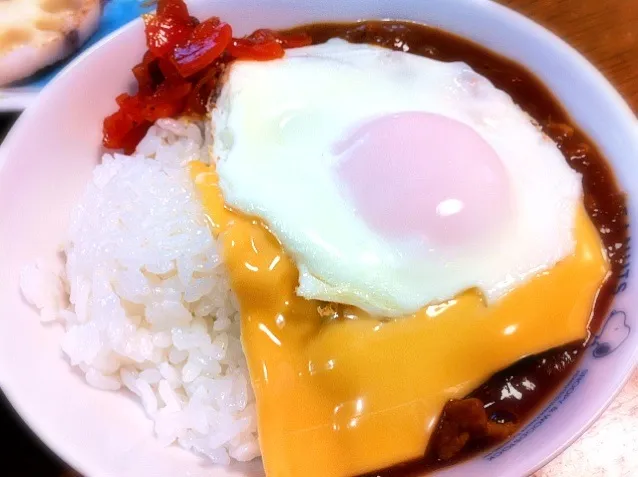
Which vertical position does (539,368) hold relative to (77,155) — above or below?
below

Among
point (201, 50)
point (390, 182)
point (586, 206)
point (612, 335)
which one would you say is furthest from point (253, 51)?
point (612, 335)

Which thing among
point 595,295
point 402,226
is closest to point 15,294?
point 402,226

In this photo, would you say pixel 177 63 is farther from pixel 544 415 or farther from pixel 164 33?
pixel 544 415

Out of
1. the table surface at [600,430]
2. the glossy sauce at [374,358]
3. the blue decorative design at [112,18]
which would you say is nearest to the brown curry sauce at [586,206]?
the glossy sauce at [374,358]

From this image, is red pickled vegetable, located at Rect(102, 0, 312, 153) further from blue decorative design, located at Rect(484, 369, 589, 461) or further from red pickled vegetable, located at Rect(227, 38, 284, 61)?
blue decorative design, located at Rect(484, 369, 589, 461)

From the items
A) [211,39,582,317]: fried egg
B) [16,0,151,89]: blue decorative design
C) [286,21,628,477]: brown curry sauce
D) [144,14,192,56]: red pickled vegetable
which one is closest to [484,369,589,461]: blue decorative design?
[286,21,628,477]: brown curry sauce

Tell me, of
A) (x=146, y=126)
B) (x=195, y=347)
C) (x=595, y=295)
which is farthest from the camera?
(x=146, y=126)

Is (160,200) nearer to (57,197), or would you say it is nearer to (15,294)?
(57,197)

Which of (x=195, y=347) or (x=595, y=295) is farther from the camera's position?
(x=195, y=347)
